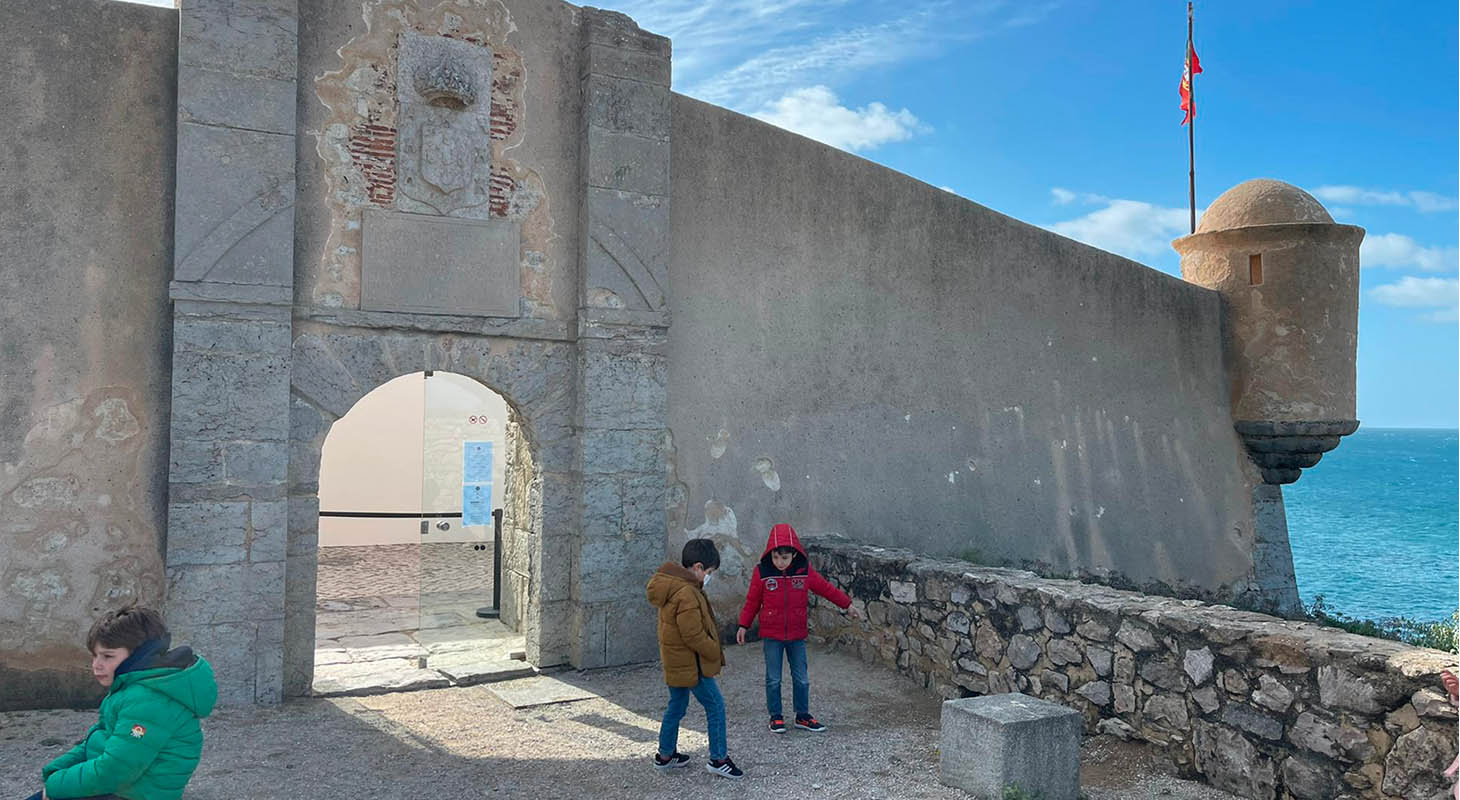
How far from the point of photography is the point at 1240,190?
1145 cm

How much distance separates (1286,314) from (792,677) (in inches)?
307

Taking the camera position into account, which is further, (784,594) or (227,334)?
(227,334)

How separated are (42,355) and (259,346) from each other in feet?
3.84

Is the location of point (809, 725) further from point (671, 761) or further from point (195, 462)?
point (195, 462)

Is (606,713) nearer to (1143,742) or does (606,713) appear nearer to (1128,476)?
(1143,742)

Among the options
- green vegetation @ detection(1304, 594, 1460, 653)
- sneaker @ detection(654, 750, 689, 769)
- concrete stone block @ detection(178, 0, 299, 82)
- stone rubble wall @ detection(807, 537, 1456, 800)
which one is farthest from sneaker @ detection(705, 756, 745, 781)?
green vegetation @ detection(1304, 594, 1460, 653)

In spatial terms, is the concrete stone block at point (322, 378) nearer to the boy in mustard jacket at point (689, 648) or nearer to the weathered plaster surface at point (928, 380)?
the weathered plaster surface at point (928, 380)

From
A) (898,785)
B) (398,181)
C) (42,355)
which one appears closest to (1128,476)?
(898,785)

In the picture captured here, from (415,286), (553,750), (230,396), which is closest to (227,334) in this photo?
(230,396)

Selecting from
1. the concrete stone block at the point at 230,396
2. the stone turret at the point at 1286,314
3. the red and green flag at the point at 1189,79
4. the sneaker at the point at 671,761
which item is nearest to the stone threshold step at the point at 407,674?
the concrete stone block at the point at 230,396

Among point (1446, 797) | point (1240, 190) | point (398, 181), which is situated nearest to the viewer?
point (1446, 797)

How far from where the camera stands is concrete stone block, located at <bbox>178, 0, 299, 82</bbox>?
6285 mm

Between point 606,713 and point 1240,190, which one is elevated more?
point 1240,190

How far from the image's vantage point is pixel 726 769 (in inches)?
208
